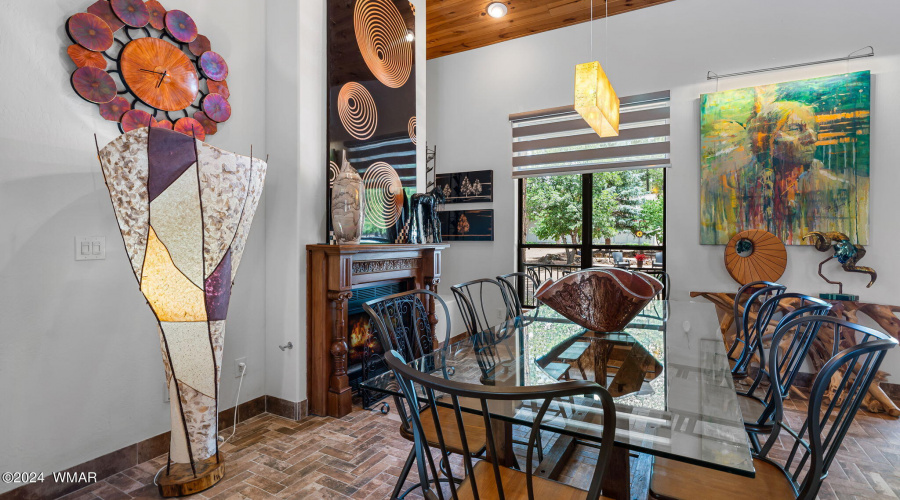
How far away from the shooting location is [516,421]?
45.0 inches

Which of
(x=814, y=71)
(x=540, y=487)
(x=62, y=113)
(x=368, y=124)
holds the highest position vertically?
(x=814, y=71)

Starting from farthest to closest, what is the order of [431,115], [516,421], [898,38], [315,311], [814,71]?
[431,115] → [814,71] → [898,38] → [315,311] → [516,421]

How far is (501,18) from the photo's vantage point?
4109 millimetres

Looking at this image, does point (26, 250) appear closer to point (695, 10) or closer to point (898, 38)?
point (695, 10)

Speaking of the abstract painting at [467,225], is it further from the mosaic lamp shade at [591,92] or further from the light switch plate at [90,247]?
the light switch plate at [90,247]

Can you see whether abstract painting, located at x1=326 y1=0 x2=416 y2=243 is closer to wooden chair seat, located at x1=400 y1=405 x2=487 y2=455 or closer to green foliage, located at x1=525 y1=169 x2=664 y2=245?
green foliage, located at x1=525 y1=169 x2=664 y2=245

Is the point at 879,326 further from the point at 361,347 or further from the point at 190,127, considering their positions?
the point at 190,127

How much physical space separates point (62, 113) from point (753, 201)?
4424mm

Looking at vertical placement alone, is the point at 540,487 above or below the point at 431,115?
below

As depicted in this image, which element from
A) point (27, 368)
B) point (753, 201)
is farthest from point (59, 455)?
point (753, 201)

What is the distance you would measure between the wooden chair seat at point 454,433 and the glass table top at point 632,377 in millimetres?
240

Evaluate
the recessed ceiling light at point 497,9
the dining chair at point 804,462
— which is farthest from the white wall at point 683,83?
the dining chair at point 804,462

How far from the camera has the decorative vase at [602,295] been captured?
1.81 meters

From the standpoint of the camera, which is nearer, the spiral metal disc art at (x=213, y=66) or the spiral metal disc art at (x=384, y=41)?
the spiral metal disc art at (x=213, y=66)
